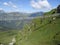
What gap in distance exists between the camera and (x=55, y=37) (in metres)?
53.7

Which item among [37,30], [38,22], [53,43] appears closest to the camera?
[53,43]

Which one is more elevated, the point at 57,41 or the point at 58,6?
the point at 58,6

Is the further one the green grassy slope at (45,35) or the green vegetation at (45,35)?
the green grassy slope at (45,35)

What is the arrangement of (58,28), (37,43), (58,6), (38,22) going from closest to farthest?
(37,43) → (58,28) → (38,22) → (58,6)

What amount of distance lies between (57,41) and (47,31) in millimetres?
12886

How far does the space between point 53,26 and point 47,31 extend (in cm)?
336

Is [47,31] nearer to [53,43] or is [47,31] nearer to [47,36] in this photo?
[47,36]

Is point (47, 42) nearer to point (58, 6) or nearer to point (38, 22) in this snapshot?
point (38, 22)

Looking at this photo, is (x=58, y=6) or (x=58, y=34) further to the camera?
(x=58, y=6)

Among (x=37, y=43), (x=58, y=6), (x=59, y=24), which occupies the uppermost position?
(x=58, y=6)

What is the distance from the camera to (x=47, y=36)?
57906 millimetres

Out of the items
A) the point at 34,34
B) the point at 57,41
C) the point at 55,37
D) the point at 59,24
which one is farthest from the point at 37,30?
the point at 57,41

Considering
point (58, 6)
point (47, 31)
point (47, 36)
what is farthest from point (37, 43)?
point (58, 6)

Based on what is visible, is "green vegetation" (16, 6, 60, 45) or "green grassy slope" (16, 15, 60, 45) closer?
"green vegetation" (16, 6, 60, 45)
